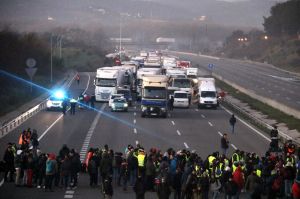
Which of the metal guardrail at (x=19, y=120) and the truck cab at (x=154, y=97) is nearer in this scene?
the metal guardrail at (x=19, y=120)

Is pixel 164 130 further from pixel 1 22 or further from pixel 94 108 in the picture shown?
pixel 1 22

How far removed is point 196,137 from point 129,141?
15.5 ft

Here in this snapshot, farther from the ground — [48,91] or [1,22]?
[1,22]

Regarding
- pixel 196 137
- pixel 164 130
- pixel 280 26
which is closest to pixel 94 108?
pixel 164 130

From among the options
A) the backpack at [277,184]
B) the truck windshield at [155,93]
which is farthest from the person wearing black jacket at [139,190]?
the truck windshield at [155,93]

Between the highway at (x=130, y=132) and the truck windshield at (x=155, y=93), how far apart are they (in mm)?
1816

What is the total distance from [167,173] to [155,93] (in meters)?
33.8

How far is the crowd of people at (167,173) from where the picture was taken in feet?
78.5

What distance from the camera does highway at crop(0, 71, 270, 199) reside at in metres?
40.4

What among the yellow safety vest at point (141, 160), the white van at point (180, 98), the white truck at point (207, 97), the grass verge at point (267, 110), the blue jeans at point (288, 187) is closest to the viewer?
the blue jeans at point (288, 187)

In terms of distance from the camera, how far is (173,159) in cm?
2669

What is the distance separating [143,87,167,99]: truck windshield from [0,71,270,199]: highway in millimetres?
1816

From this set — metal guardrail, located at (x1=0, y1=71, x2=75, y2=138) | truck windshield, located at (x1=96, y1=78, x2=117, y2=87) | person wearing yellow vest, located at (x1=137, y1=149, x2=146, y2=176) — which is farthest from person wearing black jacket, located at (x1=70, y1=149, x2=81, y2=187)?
truck windshield, located at (x1=96, y1=78, x2=117, y2=87)

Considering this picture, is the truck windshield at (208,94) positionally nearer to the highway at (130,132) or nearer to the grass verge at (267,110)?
the highway at (130,132)
